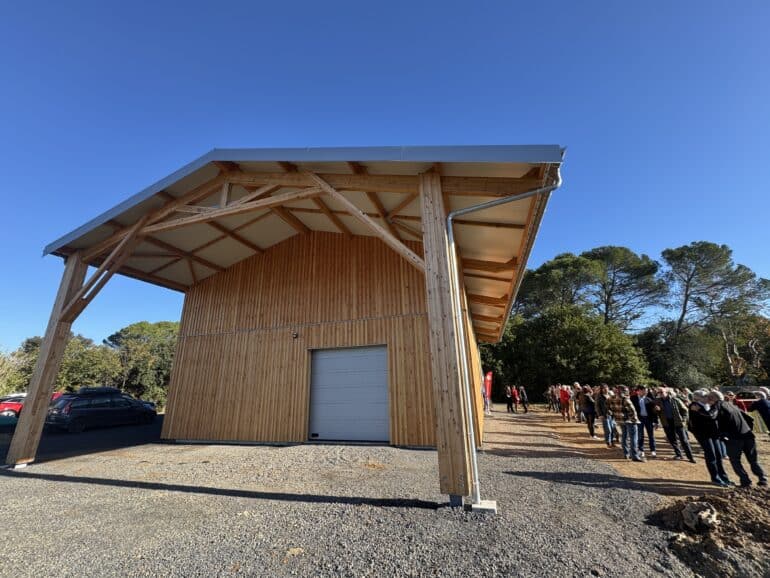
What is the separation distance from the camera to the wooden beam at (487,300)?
1114 centimetres

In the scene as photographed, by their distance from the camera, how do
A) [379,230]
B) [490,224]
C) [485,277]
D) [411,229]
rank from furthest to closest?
[485,277] < [411,229] < [490,224] < [379,230]

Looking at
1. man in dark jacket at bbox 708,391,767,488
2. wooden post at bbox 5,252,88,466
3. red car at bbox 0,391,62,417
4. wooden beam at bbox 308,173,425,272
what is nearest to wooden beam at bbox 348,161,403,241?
wooden beam at bbox 308,173,425,272

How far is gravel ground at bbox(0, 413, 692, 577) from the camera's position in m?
2.49

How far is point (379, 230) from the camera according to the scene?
4664mm

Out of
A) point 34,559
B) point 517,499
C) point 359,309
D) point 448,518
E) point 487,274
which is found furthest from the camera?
point 487,274

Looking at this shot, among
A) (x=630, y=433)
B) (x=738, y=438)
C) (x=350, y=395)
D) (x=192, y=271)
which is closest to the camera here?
(x=738, y=438)

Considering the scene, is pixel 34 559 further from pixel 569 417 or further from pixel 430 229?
pixel 569 417

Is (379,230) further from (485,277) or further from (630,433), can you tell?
(630,433)

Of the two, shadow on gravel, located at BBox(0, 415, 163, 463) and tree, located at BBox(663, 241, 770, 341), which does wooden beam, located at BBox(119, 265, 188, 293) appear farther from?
tree, located at BBox(663, 241, 770, 341)

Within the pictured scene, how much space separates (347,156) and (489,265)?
4.59m

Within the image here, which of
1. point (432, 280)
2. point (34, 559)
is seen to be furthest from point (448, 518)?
point (34, 559)

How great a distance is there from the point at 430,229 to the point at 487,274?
5.00 metres

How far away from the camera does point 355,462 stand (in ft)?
18.8

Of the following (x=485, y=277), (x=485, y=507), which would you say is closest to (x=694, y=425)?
(x=485, y=507)
